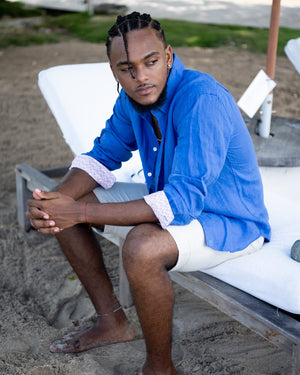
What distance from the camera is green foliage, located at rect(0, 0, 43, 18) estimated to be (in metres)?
10.6

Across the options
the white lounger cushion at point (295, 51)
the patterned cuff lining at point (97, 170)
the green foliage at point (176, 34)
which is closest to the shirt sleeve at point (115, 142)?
the patterned cuff lining at point (97, 170)

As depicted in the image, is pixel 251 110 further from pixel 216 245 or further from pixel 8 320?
pixel 8 320

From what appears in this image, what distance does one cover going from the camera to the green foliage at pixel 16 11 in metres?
10.6

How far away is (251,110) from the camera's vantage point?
9.72 feet

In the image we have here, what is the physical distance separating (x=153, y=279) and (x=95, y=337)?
2.12 feet

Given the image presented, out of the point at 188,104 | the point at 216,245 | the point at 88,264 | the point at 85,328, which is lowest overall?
the point at 85,328

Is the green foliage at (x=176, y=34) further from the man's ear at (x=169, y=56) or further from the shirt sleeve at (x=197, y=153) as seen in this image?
the shirt sleeve at (x=197, y=153)

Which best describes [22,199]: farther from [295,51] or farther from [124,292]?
[295,51]

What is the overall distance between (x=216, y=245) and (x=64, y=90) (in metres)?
1.76

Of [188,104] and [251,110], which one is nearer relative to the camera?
[188,104]

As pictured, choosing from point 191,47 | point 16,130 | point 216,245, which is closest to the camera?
point 216,245

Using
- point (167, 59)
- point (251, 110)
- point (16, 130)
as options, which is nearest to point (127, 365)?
point (167, 59)

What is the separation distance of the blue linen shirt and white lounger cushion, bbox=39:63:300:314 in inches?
4.1

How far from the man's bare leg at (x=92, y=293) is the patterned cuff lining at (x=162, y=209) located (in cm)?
54
